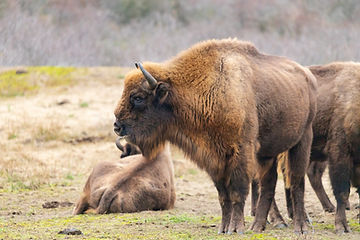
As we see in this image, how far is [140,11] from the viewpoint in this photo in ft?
174

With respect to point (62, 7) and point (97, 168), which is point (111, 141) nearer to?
point (97, 168)

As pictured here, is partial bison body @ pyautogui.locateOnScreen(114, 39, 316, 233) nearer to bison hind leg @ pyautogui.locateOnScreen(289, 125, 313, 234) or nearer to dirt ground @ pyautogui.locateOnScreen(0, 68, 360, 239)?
bison hind leg @ pyautogui.locateOnScreen(289, 125, 313, 234)

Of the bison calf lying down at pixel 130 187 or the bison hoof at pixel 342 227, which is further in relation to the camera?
the bison calf lying down at pixel 130 187

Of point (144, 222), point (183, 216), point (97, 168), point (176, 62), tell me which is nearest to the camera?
point (176, 62)

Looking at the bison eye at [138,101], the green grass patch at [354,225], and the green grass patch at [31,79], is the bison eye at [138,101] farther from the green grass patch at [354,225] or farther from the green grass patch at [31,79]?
the green grass patch at [31,79]

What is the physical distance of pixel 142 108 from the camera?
360 inches

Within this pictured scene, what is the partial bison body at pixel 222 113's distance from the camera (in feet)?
29.2

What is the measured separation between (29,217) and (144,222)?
2.04m

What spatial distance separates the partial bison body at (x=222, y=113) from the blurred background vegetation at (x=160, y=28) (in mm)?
9190

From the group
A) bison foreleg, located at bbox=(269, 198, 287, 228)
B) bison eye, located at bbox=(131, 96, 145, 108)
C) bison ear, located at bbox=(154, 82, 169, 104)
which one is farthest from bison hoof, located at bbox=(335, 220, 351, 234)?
bison eye, located at bbox=(131, 96, 145, 108)

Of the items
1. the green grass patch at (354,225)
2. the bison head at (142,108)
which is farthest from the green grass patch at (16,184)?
the green grass patch at (354,225)

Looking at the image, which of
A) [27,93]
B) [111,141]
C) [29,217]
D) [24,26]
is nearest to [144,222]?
[29,217]

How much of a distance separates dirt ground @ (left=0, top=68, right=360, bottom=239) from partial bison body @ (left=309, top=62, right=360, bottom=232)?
67 centimetres

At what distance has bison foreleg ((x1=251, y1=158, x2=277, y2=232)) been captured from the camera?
9.73 meters
